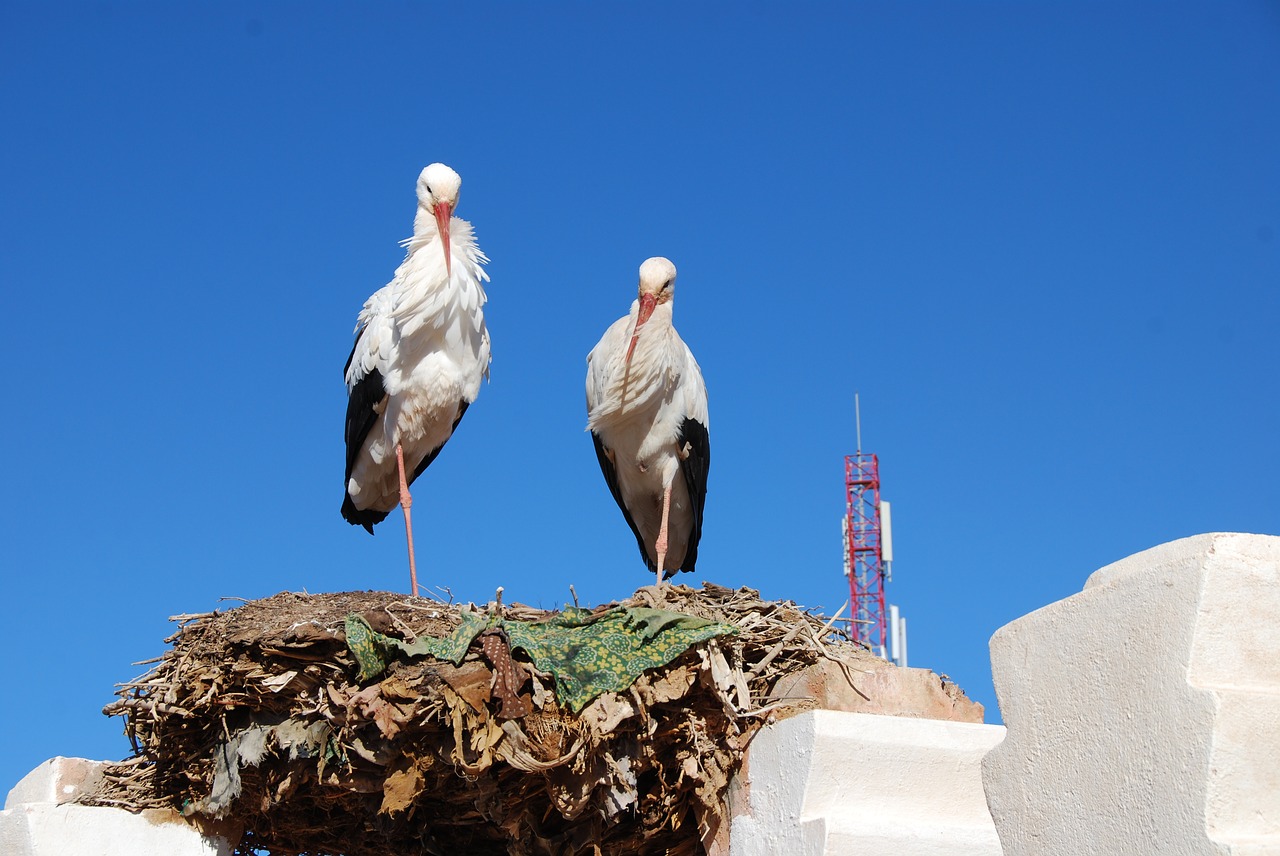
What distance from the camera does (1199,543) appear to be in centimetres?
301

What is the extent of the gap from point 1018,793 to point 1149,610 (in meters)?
0.63

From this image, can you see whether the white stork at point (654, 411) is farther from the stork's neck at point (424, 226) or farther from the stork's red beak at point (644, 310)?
the stork's neck at point (424, 226)

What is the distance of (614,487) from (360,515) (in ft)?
5.37

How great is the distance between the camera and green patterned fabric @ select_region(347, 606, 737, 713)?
4.49 m

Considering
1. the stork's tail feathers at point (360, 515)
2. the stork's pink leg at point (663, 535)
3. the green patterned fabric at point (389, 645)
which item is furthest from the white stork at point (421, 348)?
the green patterned fabric at point (389, 645)

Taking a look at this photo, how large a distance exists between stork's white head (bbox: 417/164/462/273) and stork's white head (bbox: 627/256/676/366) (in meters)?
1.11

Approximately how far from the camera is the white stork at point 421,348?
695 cm

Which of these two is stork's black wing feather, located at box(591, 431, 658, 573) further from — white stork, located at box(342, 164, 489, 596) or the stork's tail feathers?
the stork's tail feathers

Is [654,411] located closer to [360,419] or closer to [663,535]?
[663,535]

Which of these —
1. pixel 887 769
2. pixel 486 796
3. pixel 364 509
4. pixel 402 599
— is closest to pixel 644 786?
pixel 486 796

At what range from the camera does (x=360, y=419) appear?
7312 millimetres

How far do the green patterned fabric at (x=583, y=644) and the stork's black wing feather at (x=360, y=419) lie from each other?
2420mm

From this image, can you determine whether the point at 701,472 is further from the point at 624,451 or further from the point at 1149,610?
the point at 1149,610

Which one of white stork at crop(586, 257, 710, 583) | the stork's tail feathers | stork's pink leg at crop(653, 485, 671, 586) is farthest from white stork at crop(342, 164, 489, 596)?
stork's pink leg at crop(653, 485, 671, 586)
